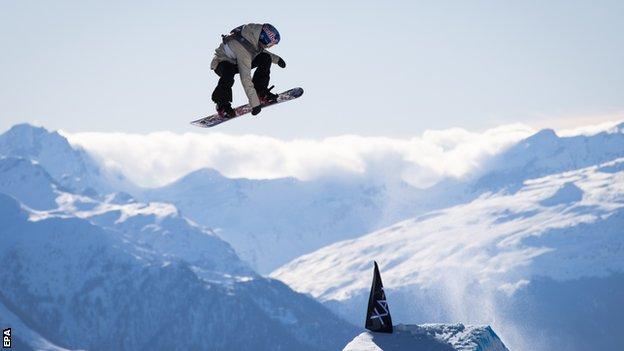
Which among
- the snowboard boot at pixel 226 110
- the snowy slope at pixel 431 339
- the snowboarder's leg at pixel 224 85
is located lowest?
the snowy slope at pixel 431 339

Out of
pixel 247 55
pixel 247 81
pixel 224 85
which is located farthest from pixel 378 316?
pixel 247 55

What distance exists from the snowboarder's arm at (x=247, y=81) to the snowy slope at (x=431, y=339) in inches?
329

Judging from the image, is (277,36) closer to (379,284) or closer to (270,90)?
(270,90)

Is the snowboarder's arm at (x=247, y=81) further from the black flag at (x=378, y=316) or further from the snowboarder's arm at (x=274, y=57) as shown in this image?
the black flag at (x=378, y=316)

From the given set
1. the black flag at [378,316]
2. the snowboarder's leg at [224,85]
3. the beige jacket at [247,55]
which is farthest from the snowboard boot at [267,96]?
the black flag at [378,316]

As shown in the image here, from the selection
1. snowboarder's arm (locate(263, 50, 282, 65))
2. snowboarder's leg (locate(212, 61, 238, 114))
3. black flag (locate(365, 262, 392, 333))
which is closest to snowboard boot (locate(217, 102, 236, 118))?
snowboarder's leg (locate(212, 61, 238, 114))

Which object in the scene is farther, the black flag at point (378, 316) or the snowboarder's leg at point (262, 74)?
the black flag at point (378, 316)

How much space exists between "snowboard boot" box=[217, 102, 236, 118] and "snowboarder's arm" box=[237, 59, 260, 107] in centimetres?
231

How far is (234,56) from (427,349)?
35.7 feet

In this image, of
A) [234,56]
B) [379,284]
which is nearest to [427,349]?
[379,284]

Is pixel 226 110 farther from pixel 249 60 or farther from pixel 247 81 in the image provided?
pixel 249 60

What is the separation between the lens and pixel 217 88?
25.0 metres

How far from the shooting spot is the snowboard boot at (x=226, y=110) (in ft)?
84.7

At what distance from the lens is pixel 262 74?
24656 millimetres
